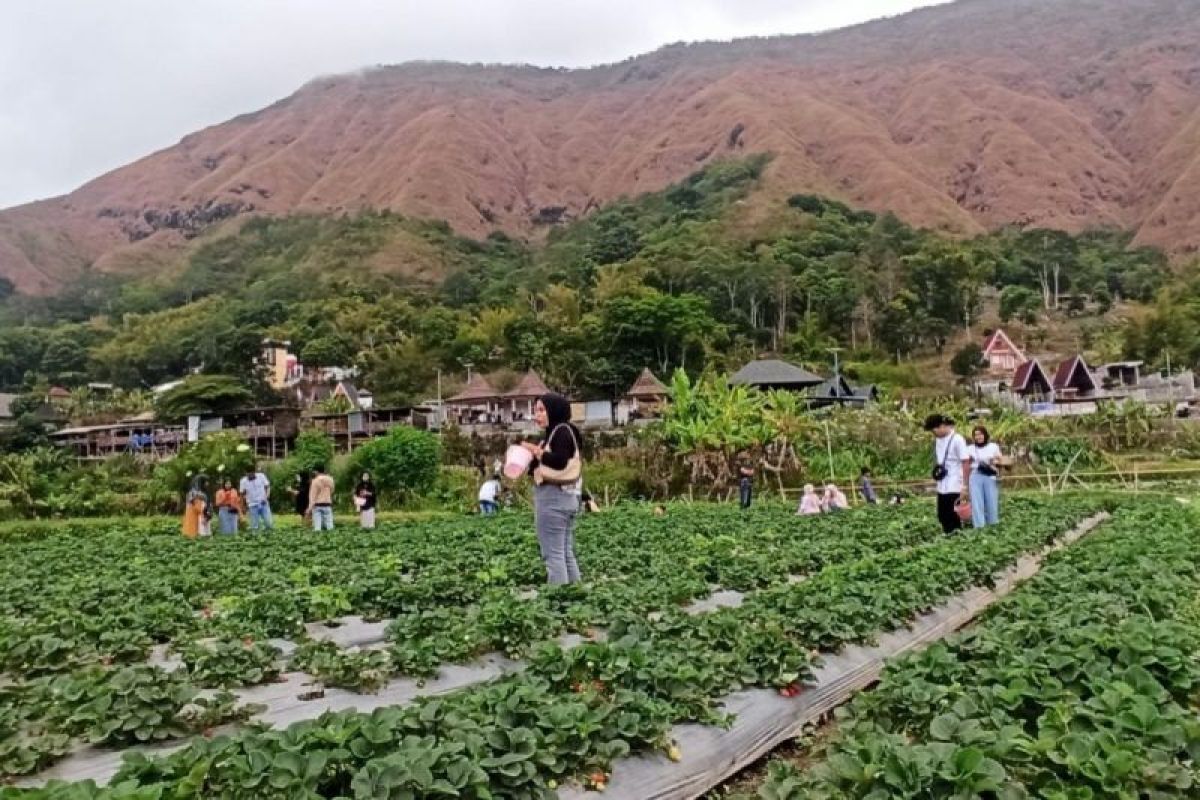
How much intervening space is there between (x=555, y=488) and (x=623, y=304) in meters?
52.4

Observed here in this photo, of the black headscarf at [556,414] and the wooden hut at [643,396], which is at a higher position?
the black headscarf at [556,414]

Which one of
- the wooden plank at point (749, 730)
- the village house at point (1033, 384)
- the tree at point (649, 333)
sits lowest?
the village house at point (1033, 384)

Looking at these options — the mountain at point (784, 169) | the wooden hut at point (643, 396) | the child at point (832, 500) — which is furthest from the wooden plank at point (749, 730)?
the mountain at point (784, 169)

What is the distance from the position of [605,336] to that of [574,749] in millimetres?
57040

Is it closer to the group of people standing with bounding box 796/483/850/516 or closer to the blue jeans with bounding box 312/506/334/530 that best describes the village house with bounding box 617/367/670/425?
the group of people standing with bounding box 796/483/850/516

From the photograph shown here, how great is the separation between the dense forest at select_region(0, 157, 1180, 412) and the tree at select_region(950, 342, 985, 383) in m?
4.81

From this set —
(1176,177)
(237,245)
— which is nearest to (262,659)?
(237,245)

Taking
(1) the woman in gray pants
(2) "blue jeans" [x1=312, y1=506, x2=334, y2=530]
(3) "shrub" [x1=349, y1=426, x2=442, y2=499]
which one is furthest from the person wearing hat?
(3) "shrub" [x1=349, y1=426, x2=442, y2=499]

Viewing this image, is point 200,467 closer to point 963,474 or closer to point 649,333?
point 963,474

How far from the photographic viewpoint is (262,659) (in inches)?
197

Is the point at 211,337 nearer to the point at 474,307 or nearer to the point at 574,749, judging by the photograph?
the point at 474,307

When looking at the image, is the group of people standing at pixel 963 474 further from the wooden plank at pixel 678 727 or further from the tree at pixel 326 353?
the tree at pixel 326 353

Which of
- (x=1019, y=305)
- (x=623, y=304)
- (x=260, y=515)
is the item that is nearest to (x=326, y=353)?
(x=623, y=304)

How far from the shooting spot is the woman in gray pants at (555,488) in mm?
7082
